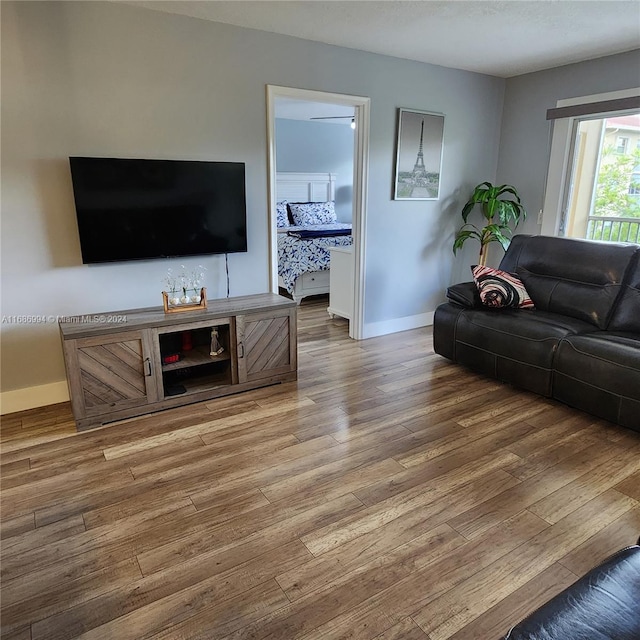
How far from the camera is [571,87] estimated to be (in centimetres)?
414

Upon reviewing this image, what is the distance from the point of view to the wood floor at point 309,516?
5.02ft

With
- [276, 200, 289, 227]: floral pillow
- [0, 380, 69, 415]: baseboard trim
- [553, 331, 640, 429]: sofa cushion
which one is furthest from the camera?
[276, 200, 289, 227]: floral pillow

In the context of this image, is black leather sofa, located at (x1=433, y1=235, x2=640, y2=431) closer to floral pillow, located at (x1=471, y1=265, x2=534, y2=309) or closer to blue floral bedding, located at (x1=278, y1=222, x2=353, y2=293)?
floral pillow, located at (x1=471, y1=265, x2=534, y2=309)

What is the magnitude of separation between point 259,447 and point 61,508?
96 cm

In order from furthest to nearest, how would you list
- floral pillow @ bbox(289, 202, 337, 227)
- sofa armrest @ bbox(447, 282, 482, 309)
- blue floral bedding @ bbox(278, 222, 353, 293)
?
floral pillow @ bbox(289, 202, 337, 227), blue floral bedding @ bbox(278, 222, 353, 293), sofa armrest @ bbox(447, 282, 482, 309)

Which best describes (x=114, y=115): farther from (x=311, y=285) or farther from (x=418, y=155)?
(x=311, y=285)

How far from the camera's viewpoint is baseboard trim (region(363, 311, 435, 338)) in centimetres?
444

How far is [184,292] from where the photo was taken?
3082 mm

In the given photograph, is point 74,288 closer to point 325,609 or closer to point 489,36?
point 325,609

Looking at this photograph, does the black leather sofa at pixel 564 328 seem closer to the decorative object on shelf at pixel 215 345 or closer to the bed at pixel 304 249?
the decorative object on shelf at pixel 215 345

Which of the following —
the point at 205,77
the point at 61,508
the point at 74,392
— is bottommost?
the point at 61,508

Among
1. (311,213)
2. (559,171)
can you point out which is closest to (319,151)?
(311,213)

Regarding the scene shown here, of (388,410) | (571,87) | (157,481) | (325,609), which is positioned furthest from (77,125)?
(571,87)

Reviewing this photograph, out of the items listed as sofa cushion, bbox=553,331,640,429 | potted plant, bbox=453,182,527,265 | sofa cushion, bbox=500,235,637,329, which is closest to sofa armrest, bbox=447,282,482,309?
sofa cushion, bbox=500,235,637,329
